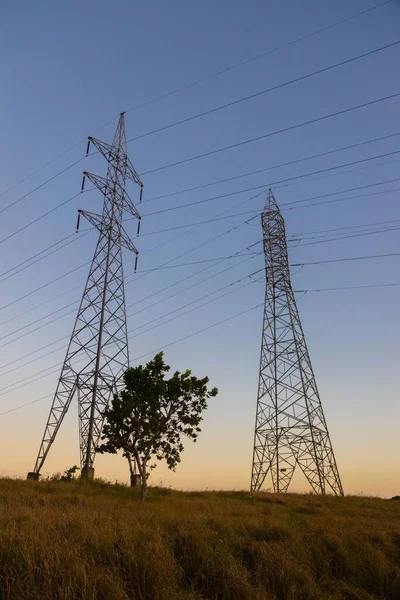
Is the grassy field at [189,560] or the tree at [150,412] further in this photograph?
the tree at [150,412]

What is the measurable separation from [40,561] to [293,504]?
19516 mm

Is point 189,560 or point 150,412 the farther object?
point 150,412

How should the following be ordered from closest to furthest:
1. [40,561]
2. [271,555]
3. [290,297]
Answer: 1. [40,561]
2. [271,555]
3. [290,297]

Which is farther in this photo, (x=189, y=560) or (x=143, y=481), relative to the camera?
(x=143, y=481)

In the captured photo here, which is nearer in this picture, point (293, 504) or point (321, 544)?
point (321, 544)

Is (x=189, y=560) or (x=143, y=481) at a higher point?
(x=143, y=481)

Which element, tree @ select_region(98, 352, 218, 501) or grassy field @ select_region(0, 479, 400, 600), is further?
tree @ select_region(98, 352, 218, 501)

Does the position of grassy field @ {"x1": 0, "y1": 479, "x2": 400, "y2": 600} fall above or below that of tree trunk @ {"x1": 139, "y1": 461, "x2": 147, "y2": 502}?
below

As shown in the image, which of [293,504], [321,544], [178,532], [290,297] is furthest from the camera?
[290,297]

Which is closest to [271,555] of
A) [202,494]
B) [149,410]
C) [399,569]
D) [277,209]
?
[399,569]

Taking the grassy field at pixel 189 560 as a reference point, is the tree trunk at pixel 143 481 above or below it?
above

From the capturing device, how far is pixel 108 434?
2336 centimetres

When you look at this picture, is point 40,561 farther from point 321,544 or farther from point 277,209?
point 277,209

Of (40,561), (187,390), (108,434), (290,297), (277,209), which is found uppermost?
(277,209)
